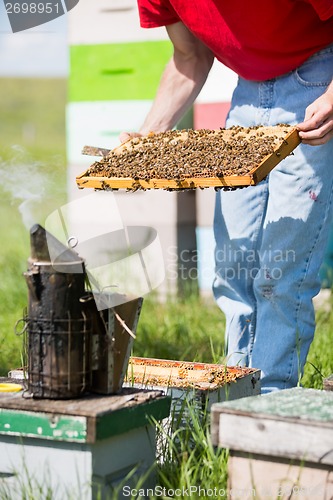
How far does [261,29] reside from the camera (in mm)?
2891

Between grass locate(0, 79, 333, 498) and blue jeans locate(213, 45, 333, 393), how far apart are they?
0.44 feet

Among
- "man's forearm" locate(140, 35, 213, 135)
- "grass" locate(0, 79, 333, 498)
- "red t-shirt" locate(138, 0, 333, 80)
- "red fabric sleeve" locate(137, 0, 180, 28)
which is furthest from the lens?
"man's forearm" locate(140, 35, 213, 135)

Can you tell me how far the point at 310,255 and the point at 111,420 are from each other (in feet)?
4.10

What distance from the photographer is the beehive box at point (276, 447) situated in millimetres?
1883

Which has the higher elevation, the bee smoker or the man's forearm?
the man's forearm

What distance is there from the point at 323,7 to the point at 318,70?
275 millimetres

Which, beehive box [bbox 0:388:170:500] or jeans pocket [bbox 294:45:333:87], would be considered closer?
beehive box [bbox 0:388:170:500]

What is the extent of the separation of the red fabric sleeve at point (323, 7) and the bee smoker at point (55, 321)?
1208 millimetres

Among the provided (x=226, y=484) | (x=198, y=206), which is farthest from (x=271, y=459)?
(x=198, y=206)

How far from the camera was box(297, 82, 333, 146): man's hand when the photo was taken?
2635 millimetres

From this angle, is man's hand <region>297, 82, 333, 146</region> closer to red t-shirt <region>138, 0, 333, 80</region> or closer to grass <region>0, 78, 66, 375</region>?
red t-shirt <region>138, 0, 333, 80</region>

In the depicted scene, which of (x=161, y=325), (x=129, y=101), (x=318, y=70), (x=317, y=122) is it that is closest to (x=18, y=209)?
(x=317, y=122)
